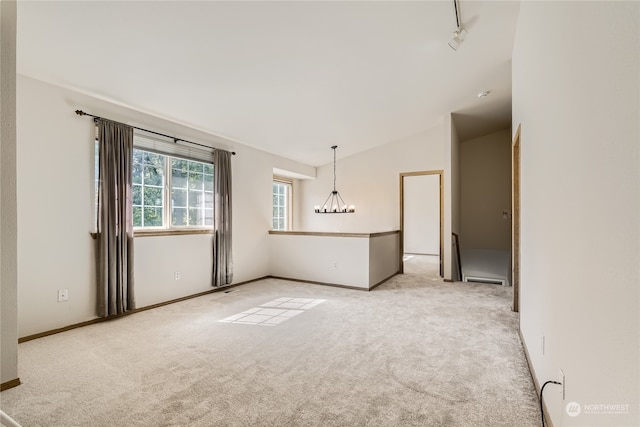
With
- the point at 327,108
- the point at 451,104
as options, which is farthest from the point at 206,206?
the point at 451,104

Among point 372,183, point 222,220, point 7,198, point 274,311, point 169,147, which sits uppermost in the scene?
point 169,147

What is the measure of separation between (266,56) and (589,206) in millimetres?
2988

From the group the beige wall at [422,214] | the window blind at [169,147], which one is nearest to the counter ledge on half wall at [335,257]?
the window blind at [169,147]

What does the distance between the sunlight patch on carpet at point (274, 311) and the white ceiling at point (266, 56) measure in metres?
2.75

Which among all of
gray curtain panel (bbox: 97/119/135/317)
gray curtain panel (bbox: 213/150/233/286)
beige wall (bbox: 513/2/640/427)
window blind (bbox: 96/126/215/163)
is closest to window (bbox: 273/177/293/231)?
gray curtain panel (bbox: 213/150/233/286)

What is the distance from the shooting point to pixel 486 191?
25.0ft

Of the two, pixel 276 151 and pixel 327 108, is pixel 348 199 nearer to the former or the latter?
pixel 276 151

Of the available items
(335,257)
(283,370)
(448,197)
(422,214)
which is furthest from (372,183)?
(283,370)

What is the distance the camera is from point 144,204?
411 cm

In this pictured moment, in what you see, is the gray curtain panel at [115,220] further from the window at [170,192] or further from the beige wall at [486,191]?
the beige wall at [486,191]

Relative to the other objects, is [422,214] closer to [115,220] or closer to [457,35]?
[457,35]

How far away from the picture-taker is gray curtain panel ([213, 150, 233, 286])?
4.88m

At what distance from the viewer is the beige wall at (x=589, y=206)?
872mm

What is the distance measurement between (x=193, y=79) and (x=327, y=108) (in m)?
1.97
